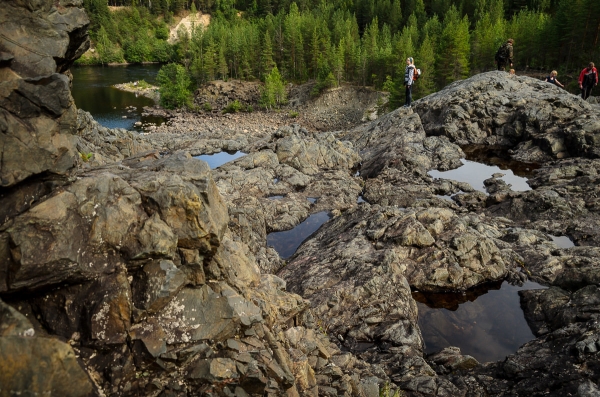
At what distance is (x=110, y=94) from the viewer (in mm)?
104875

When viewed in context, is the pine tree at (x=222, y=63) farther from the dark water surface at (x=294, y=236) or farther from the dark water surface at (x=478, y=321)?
the dark water surface at (x=478, y=321)

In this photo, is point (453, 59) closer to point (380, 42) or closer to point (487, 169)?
point (380, 42)

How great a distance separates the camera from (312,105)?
315 ft

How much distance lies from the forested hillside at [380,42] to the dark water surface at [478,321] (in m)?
61.5

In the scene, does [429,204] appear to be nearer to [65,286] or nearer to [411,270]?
[411,270]

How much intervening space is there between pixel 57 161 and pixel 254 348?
6.22m

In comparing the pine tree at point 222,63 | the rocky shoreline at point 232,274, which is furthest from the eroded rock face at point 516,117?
the pine tree at point 222,63

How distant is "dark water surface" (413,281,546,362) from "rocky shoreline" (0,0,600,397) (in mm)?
546

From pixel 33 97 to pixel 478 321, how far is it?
18.7m

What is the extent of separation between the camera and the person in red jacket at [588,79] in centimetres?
3799

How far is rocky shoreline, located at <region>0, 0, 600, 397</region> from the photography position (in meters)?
7.83

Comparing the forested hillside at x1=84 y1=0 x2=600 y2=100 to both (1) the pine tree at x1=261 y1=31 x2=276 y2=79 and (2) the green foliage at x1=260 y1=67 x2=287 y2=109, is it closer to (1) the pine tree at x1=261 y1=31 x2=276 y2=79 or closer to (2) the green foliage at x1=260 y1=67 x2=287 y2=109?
(1) the pine tree at x1=261 y1=31 x2=276 y2=79

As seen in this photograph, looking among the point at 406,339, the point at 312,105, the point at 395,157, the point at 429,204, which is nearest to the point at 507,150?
the point at 395,157

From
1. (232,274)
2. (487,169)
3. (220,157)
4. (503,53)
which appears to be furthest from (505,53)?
(232,274)
